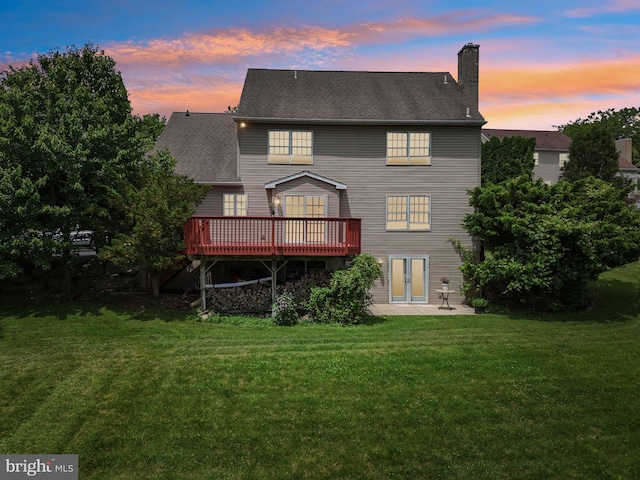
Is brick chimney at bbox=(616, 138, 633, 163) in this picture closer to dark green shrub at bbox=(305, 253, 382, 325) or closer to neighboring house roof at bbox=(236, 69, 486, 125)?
neighboring house roof at bbox=(236, 69, 486, 125)

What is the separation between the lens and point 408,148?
1914cm

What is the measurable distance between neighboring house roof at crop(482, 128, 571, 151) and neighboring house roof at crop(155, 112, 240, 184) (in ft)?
98.1

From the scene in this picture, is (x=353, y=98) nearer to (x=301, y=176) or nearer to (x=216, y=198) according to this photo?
(x=301, y=176)

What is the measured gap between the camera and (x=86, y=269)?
17969 millimetres

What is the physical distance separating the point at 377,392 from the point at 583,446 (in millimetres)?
4011

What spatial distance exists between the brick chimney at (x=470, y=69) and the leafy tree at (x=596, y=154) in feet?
80.0

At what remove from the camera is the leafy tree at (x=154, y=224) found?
48.3 ft

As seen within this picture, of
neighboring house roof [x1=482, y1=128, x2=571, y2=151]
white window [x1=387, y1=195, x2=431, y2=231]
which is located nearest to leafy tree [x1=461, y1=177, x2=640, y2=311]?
white window [x1=387, y1=195, x2=431, y2=231]

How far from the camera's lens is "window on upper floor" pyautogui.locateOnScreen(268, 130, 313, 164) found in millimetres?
18766

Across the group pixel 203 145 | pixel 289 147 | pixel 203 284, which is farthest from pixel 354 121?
pixel 203 284

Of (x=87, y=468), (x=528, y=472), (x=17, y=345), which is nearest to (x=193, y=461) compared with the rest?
(x=87, y=468)

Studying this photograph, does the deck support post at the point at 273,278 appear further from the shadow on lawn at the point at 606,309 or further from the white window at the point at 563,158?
the white window at the point at 563,158

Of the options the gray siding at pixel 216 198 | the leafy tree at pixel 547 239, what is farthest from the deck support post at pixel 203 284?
the leafy tree at pixel 547 239

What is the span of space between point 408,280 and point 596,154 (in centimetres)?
3081
